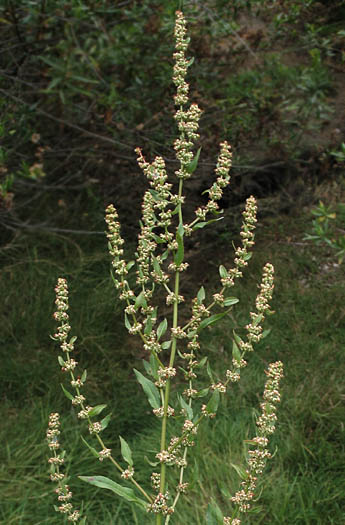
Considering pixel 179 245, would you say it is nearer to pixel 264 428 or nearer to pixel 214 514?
pixel 264 428

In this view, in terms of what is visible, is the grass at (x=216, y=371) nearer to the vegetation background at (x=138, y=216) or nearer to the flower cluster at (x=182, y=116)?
the vegetation background at (x=138, y=216)

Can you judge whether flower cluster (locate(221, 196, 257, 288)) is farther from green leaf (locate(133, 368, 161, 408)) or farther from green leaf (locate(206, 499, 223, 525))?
green leaf (locate(206, 499, 223, 525))

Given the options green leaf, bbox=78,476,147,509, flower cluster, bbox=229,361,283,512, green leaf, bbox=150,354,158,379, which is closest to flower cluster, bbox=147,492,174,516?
green leaf, bbox=78,476,147,509

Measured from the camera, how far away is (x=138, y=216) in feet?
12.9

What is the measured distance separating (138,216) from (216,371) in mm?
1208

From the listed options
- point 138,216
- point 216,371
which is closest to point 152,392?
point 216,371

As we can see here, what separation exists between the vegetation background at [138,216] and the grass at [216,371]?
0.03 ft

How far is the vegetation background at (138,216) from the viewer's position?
9.11ft

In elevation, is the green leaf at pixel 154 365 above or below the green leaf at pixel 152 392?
above

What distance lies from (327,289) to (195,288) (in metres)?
0.79

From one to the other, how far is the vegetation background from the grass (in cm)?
1

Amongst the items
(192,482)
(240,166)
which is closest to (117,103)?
(240,166)

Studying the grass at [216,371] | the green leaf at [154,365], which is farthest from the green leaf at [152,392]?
the grass at [216,371]

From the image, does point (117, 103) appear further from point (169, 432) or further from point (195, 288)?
point (169, 432)
